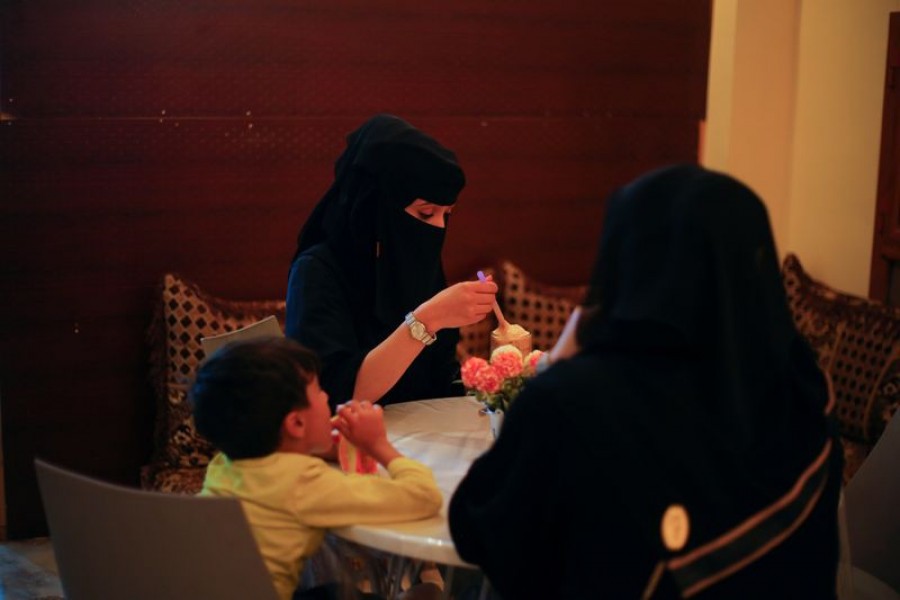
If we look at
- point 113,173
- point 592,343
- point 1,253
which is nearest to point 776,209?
point 113,173

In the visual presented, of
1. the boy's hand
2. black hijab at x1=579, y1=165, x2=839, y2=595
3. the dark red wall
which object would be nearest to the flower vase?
the boy's hand

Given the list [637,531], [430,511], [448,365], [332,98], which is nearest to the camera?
[637,531]

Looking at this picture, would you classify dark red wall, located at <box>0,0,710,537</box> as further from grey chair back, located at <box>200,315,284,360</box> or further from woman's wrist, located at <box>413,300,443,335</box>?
woman's wrist, located at <box>413,300,443,335</box>

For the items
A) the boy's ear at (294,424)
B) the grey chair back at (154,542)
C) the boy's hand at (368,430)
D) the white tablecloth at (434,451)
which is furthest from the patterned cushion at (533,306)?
the grey chair back at (154,542)

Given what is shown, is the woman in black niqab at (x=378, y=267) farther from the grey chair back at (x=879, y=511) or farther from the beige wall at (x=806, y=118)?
the beige wall at (x=806, y=118)

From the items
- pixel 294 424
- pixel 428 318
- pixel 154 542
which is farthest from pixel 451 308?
pixel 154 542

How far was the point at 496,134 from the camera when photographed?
447 cm

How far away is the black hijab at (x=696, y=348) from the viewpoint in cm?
157

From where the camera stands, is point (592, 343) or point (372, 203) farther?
point (372, 203)

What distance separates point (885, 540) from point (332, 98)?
2.44 meters

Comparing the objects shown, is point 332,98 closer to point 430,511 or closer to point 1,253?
point 1,253

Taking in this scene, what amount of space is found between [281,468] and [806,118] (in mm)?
3302

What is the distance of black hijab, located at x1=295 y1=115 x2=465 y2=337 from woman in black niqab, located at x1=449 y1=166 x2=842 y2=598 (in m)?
1.16

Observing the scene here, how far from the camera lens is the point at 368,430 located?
224 centimetres
